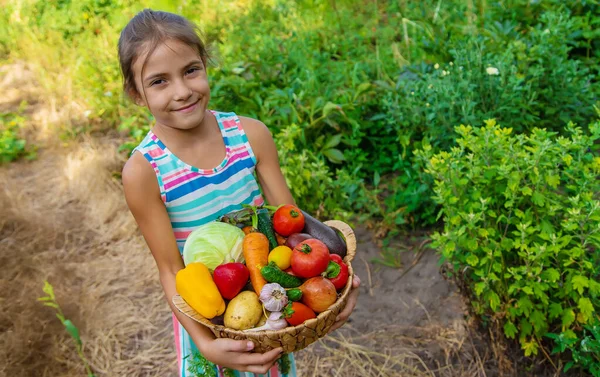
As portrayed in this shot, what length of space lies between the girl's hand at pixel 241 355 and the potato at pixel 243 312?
0.17 ft

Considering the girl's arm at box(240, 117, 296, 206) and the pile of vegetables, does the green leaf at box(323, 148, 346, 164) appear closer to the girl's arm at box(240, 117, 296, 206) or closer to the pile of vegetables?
the girl's arm at box(240, 117, 296, 206)

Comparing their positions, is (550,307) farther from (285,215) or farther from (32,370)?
(32,370)

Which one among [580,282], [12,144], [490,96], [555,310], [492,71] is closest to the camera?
[580,282]

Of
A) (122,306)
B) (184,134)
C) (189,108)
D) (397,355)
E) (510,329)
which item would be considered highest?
(189,108)

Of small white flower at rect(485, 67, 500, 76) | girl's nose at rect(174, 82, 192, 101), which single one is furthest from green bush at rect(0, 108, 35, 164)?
girl's nose at rect(174, 82, 192, 101)

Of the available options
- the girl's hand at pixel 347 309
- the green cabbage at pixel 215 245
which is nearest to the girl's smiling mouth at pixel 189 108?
the green cabbage at pixel 215 245

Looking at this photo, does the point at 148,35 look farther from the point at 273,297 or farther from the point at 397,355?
the point at 397,355

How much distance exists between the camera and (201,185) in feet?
5.94

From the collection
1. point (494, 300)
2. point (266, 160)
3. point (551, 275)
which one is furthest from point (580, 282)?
point (266, 160)

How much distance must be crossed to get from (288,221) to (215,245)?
0.72 feet

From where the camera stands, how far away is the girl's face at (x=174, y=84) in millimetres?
1652

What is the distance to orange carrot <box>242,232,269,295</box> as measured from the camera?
1494mm

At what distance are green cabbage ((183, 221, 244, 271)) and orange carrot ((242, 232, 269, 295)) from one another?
4cm

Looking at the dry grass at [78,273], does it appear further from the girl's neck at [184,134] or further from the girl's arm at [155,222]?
the girl's neck at [184,134]
